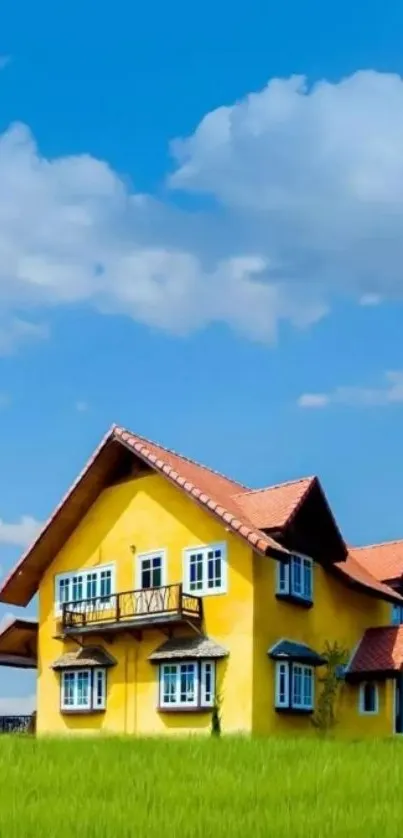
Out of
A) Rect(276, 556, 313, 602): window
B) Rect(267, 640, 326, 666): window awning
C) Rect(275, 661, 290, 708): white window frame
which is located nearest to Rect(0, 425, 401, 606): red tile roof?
Rect(276, 556, 313, 602): window

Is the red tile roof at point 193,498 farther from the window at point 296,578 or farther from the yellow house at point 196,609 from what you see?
the window at point 296,578

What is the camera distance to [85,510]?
3503 centimetres

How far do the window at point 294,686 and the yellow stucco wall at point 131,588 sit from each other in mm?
1294

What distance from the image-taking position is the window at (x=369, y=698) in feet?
108

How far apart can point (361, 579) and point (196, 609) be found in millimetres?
6065

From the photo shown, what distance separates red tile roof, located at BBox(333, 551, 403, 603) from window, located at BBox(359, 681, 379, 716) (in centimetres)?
266

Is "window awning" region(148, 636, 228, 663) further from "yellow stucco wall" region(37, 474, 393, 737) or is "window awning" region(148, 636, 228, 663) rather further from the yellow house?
"yellow stucco wall" region(37, 474, 393, 737)

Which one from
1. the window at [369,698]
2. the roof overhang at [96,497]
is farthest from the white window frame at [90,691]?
the window at [369,698]

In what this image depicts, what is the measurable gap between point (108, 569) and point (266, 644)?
19.6ft

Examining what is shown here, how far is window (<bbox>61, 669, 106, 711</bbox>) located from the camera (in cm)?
3312

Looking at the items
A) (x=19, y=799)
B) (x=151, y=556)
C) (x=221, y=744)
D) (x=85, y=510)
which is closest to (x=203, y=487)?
(x=151, y=556)

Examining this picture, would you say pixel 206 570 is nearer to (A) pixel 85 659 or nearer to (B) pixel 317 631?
(B) pixel 317 631

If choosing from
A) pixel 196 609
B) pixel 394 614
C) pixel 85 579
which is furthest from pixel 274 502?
pixel 394 614

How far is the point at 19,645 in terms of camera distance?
123 ft
